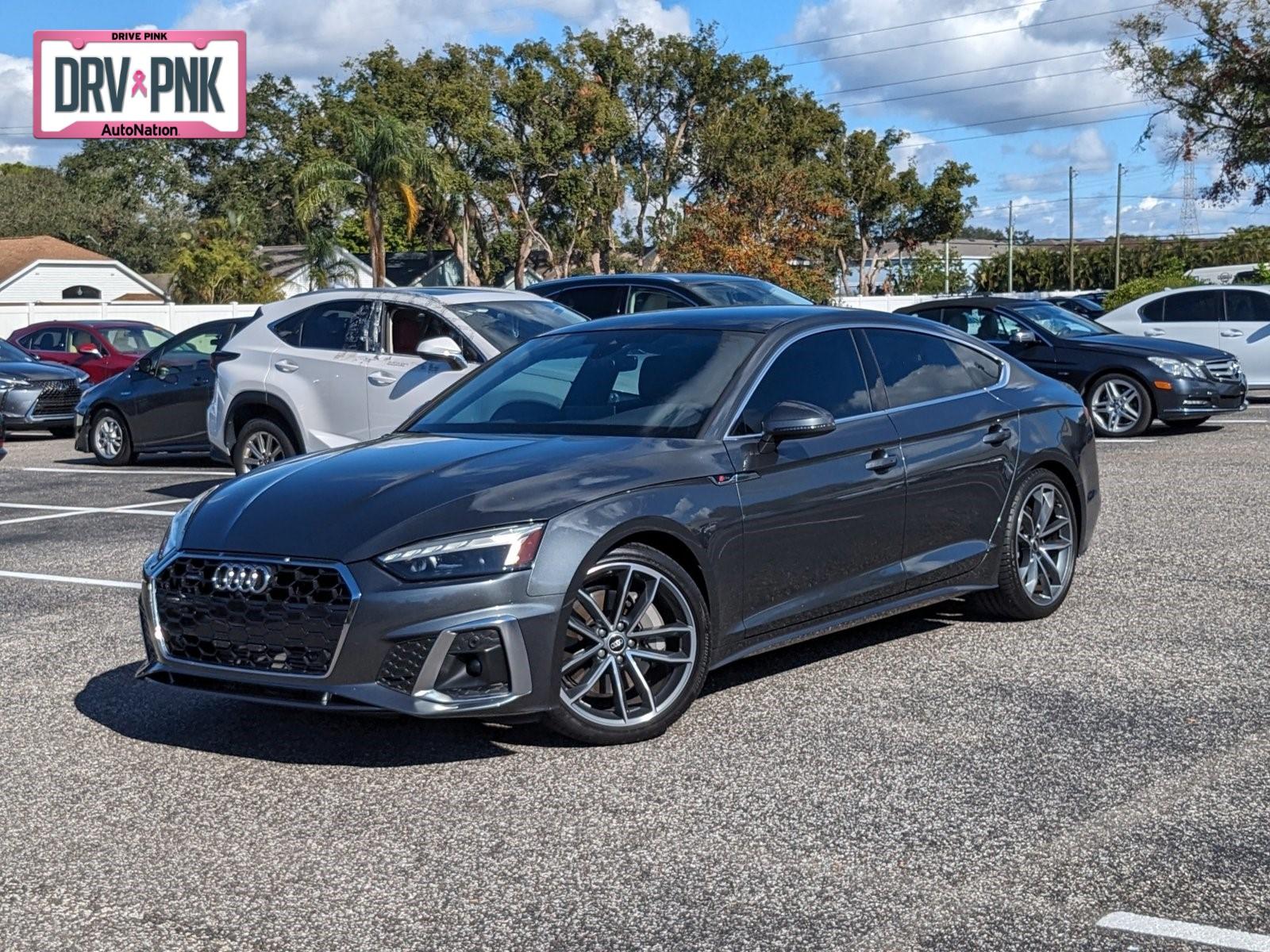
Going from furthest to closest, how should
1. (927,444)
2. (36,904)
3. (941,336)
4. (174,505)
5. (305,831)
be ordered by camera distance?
(174,505) → (941,336) → (927,444) → (305,831) → (36,904)

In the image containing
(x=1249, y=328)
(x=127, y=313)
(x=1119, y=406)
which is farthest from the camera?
(x=127, y=313)

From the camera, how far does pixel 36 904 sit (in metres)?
4.31

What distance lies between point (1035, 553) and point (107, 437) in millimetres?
13006

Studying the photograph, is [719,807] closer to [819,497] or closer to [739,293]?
[819,497]

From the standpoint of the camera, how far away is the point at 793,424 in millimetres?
6133

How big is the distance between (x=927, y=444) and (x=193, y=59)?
35.8 metres

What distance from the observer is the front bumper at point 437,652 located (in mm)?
5211

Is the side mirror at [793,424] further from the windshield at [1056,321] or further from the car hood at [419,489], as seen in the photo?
the windshield at [1056,321]

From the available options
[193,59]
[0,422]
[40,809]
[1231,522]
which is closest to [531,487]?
[40,809]

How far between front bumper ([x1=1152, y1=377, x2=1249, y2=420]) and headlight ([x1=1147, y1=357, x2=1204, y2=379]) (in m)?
0.05

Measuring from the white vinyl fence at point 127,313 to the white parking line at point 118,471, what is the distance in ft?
85.7

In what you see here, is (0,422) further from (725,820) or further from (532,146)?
(532,146)

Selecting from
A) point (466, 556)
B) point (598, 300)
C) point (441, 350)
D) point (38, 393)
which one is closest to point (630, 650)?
point (466, 556)

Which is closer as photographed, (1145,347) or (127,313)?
(1145,347)
